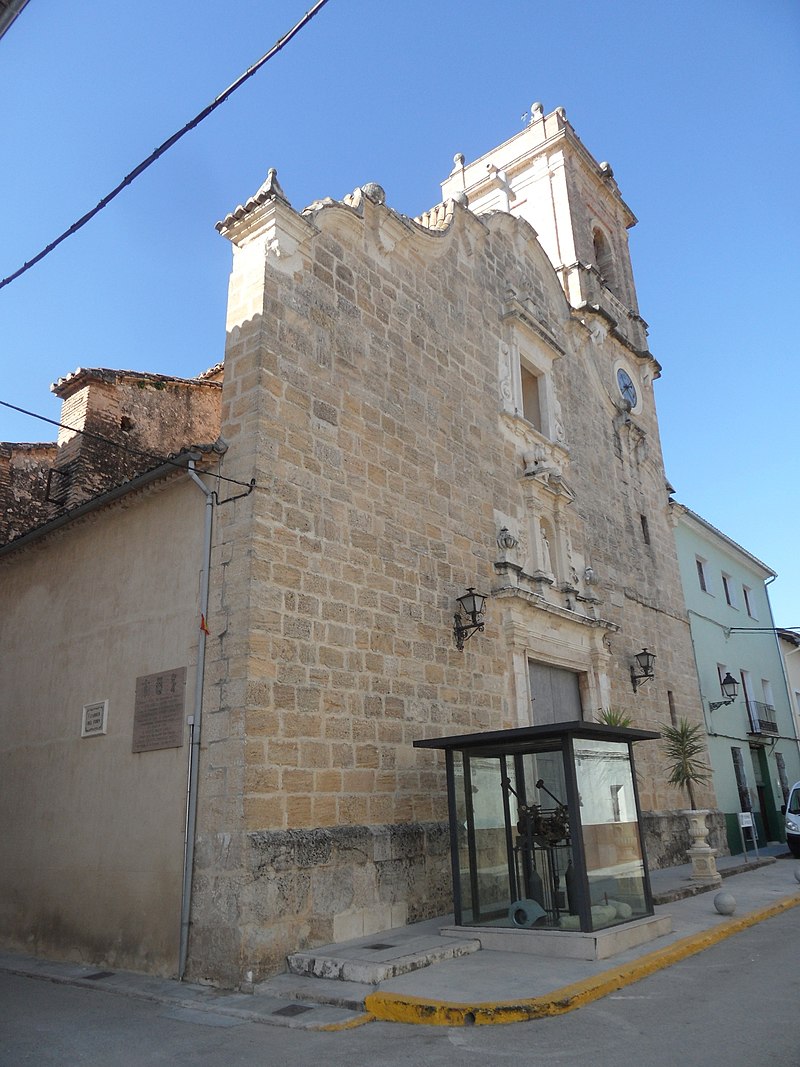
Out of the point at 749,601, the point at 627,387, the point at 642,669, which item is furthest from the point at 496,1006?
the point at 749,601

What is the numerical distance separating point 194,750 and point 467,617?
3.50 meters

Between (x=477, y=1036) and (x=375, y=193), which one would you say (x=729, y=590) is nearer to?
(x=375, y=193)

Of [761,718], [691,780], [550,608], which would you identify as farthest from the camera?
[761,718]

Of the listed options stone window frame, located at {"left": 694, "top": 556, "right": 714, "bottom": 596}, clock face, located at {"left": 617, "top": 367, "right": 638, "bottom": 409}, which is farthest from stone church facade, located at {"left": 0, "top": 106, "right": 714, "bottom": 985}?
stone window frame, located at {"left": 694, "top": 556, "right": 714, "bottom": 596}

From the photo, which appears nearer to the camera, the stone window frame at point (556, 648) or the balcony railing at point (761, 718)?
the stone window frame at point (556, 648)

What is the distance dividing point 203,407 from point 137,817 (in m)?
7.27

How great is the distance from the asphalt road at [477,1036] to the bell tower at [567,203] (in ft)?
43.5

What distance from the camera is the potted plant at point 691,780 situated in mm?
10672

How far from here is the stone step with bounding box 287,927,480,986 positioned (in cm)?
555

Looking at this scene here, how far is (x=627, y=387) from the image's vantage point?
16734 millimetres

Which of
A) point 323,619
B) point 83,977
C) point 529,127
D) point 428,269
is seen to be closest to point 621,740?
point 323,619

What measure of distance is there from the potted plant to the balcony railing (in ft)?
14.0

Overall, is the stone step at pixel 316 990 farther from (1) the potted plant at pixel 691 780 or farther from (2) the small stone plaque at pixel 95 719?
(1) the potted plant at pixel 691 780

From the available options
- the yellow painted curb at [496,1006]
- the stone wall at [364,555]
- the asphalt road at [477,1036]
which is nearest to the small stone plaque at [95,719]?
the stone wall at [364,555]
